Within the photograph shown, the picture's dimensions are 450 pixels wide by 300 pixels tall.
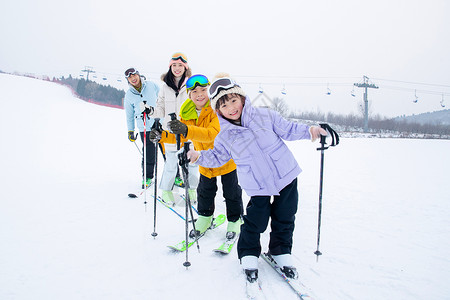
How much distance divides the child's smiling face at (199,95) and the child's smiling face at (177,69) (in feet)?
4.19

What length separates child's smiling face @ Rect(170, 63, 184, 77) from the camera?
4004mm

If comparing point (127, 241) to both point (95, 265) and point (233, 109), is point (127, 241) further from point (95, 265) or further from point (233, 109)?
point (233, 109)

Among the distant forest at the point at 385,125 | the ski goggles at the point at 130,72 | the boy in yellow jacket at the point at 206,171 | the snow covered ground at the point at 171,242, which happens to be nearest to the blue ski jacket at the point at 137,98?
the ski goggles at the point at 130,72

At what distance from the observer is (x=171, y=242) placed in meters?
3.01

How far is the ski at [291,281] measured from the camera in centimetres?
209

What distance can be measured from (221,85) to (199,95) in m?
0.68

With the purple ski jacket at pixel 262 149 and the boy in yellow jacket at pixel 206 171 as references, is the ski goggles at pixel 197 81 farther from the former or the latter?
the purple ski jacket at pixel 262 149

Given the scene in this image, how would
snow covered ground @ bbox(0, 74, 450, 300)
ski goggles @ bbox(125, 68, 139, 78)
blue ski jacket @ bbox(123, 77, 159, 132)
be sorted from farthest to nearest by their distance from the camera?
blue ski jacket @ bbox(123, 77, 159, 132) < ski goggles @ bbox(125, 68, 139, 78) < snow covered ground @ bbox(0, 74, 450, 300)

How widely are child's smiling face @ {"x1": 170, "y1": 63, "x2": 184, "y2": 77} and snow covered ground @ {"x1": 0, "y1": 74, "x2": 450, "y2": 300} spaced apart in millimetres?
2242

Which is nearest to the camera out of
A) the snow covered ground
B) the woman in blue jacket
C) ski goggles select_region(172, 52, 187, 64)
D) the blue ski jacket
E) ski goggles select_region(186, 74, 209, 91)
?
the snow covered ground

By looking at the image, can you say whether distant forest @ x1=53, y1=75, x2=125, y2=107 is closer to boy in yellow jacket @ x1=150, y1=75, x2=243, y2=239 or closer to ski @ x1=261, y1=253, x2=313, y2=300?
boy in yellow jacket @ x1=150, y1=75, x2=243, y2=239

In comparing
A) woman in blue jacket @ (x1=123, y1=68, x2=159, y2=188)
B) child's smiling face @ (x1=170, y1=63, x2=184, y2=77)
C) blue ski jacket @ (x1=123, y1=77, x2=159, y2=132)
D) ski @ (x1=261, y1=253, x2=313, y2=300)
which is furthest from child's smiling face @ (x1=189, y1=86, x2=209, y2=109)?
blue ski jacket @ (x1=123, y1=77, x2=159, y2=132)

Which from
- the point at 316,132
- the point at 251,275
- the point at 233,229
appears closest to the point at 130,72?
the point at 233,229

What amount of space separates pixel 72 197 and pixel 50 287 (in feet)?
8.56
